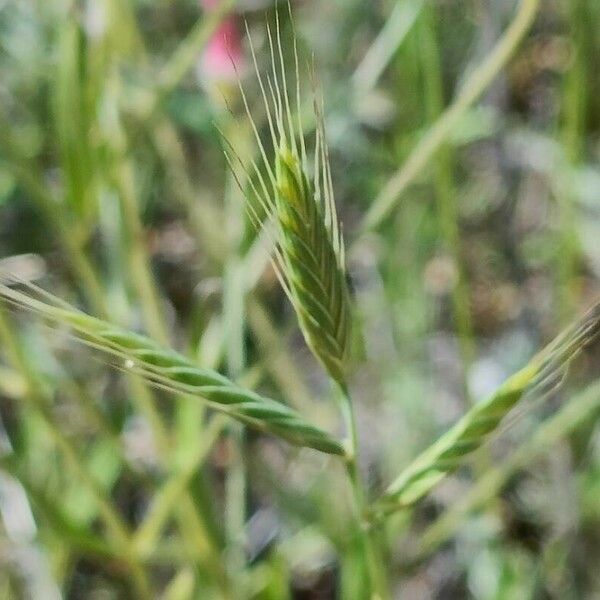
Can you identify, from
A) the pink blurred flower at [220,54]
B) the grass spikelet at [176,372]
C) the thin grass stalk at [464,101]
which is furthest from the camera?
the pink blurred flower at [220,54]

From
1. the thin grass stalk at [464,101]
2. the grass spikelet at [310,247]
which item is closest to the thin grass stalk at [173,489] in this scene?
the thin grass stalk at [464,101]

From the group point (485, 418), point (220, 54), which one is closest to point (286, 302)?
point (220, 54)

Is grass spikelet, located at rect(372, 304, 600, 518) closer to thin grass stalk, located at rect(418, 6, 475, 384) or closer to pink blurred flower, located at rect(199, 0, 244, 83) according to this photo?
thin grass stalk, located at rect(418, 6, 475, 384)

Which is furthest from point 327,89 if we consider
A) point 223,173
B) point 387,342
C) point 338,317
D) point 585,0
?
point 338,317

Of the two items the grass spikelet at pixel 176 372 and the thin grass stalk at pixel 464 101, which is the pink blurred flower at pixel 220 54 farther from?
the grass spikelet at pixel 176 372

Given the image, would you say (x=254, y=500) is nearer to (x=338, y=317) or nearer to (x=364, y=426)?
(x=364, y=426)

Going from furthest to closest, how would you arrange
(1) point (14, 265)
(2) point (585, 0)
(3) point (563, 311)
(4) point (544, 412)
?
(1) point (14, 265)
(4) point (544, 412)
(3) point (563, 311)
(2) point (585, 0)
